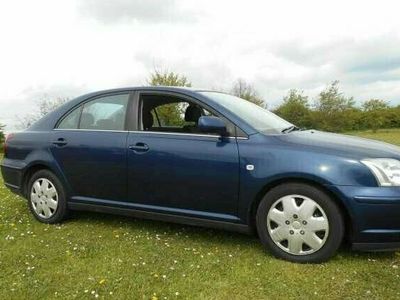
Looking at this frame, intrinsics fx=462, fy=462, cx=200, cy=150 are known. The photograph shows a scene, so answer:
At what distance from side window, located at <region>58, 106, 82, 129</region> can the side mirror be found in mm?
1773

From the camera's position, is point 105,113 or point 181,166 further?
point 105,113

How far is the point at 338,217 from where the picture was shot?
12.6 ft

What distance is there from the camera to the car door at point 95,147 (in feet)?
15.9

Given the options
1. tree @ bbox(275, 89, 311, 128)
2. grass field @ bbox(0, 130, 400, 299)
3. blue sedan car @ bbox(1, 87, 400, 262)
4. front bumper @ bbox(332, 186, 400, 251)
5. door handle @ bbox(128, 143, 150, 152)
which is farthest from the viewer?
tree @ bbox(275, 89, 311, 128)

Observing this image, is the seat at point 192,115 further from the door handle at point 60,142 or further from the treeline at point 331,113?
the treeline at point 331,113

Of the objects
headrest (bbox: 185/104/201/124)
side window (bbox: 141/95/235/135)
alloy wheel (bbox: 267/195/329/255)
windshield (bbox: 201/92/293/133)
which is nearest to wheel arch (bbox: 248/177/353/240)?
alloy wheel (bbox: 267/195/329/255)

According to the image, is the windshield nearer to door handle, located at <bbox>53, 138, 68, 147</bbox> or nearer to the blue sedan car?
the blue sedan car

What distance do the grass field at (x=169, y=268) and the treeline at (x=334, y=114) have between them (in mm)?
33633

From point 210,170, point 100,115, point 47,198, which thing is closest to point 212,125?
point 210,170

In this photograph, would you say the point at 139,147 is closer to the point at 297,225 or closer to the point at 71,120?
the point at 71,120

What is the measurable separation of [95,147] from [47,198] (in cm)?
A: 99

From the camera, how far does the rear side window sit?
5.00 meters

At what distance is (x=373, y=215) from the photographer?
12.3ft

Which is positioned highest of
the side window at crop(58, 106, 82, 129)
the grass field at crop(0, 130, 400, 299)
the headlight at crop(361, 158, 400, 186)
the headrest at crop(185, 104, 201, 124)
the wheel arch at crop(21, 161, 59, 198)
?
the headrest at crop(185, 104, 201, 124)
